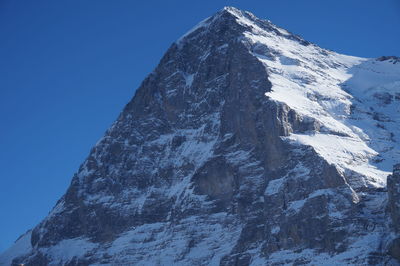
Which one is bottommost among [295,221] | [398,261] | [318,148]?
[398,261]

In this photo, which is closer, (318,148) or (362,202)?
(362,202)

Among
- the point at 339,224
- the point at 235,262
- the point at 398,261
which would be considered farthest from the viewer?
the point at 235,262

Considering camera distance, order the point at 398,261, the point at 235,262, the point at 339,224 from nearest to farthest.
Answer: the point at 398,261, the point at 339,224, the point at 235,262

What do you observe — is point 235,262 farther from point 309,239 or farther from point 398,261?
point 398,261

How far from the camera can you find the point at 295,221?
183125mm

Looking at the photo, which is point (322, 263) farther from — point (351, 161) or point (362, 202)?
point (351, 161)

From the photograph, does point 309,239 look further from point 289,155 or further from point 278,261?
point 289,155

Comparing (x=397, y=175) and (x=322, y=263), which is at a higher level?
(x=397, y=175)

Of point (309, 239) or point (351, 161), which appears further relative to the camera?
point (351, 161)

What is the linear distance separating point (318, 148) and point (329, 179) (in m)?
12.1

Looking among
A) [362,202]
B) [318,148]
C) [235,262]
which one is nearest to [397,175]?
[362,202]

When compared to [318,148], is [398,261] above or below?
below

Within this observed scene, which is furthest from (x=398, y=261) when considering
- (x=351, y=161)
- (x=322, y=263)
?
(x=351, y=161)

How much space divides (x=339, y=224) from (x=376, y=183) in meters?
16.0
